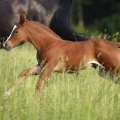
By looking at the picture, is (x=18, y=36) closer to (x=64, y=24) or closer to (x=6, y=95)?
(x=6, y=95)

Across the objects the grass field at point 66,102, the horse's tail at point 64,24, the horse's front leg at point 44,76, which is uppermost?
the horse's tail at point 64,24

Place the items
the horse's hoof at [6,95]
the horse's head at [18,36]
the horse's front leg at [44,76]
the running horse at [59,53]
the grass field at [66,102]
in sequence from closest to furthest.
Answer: the grass field at [66,102], the horse's hoof at [6,95], the horse's front leg at [44,76], the running horse at [59,53], the horse's head at [18,36]

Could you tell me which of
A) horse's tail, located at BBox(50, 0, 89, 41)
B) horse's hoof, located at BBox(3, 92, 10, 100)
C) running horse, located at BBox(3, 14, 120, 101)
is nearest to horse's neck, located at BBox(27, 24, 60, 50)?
running horse, located at BBox(3, 14, 120, 101)

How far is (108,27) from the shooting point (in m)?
29.5

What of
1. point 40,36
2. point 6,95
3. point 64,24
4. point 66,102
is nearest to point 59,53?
point 40,36

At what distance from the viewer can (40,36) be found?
22.9ft

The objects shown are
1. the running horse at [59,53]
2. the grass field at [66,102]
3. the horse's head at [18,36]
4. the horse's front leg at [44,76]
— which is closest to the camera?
the grass field at [66,102]

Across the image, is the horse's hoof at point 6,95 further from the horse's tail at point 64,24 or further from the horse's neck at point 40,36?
the horse's tail at point 64,24

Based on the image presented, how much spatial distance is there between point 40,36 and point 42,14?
2.29m

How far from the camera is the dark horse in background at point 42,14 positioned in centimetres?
891

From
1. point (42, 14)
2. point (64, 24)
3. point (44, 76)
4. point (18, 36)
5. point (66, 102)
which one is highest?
point (42, 14)

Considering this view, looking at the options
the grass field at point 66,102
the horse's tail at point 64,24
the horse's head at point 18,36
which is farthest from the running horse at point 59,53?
the horse's tail at point 64,24

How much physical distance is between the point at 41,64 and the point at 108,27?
2306cm

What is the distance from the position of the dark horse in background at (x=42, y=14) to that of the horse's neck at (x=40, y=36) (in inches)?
73.5
